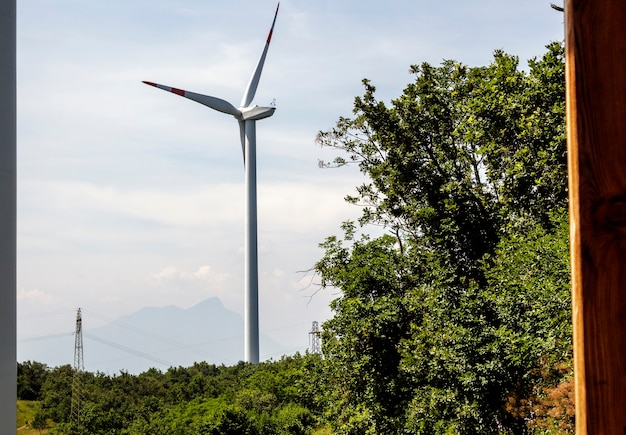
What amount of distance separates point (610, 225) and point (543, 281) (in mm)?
11707

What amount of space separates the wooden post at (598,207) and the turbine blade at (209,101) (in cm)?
3823

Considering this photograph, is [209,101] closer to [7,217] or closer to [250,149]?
[250,149]

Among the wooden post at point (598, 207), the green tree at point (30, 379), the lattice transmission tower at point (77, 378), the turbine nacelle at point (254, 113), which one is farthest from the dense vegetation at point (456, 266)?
the green tree at point (30, 379)

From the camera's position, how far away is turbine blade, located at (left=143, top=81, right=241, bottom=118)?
129 feet

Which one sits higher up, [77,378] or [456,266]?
[456,266]

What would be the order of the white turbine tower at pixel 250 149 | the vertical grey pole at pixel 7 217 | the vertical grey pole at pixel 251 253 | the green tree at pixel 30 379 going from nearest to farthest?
the vertical grey pole at pixel 7 217 < the green tree at pixel 30 379 < the white turbine tower at pixel 250 149 < the vertical grey pole at pixel 251 253

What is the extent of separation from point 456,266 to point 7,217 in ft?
41.5

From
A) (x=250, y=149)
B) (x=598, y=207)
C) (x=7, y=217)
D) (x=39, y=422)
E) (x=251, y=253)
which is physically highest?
(x=250, y=149)

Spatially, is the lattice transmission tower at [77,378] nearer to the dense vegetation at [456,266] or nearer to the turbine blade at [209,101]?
the turbine blade at [209,101]

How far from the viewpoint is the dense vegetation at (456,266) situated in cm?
1335

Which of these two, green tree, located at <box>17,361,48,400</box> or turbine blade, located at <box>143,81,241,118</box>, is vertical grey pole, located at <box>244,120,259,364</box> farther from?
green tree, located at <box>17,361,48,400</box>

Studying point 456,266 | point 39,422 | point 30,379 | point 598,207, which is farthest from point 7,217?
point 30,379

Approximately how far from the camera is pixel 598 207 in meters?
1.75

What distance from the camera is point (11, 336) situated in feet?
17.2
